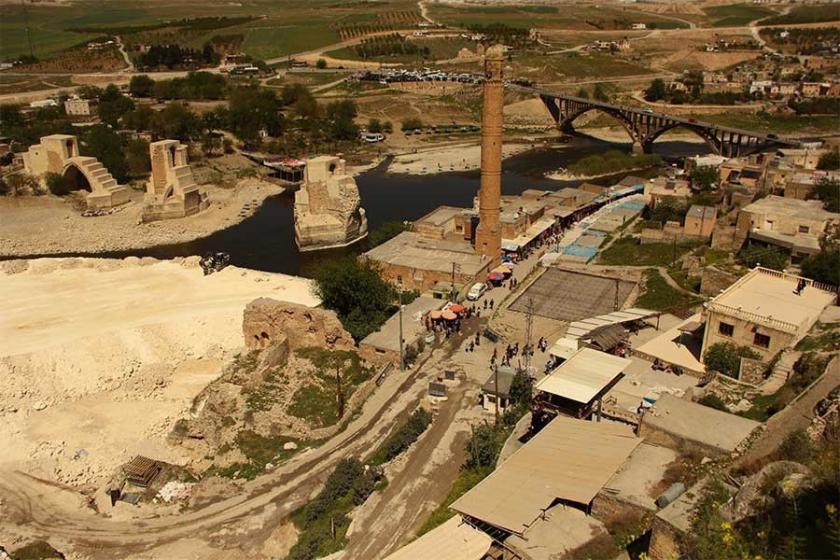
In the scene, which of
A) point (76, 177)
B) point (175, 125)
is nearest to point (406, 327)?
point (76, 177)

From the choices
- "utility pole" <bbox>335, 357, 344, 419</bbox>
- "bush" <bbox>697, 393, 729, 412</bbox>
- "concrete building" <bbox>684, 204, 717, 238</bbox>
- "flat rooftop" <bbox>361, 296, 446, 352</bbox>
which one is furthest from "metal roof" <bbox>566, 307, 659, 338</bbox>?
"concrete building" <bbox>684, 204, 717, 238</bbox>

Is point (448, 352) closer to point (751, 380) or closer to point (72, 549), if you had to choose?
point (751, 380)

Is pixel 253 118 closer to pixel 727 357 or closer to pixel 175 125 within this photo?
pixel 175 125

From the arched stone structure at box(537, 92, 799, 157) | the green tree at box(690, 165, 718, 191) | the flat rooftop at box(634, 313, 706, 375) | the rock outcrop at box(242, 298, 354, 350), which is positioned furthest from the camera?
the arched stone structure at box(537, 92, 799, 157)

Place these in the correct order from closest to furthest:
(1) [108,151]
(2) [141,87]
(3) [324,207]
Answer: (3) [324,207] < (1) [108,151] < (2) [141,87]

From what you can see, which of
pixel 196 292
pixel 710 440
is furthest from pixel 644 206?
pixel 710 440

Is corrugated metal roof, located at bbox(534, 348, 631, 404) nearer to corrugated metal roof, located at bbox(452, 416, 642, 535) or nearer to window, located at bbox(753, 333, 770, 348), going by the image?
corrugated metal roof, located at bbox(452, 416, 642, 535)
